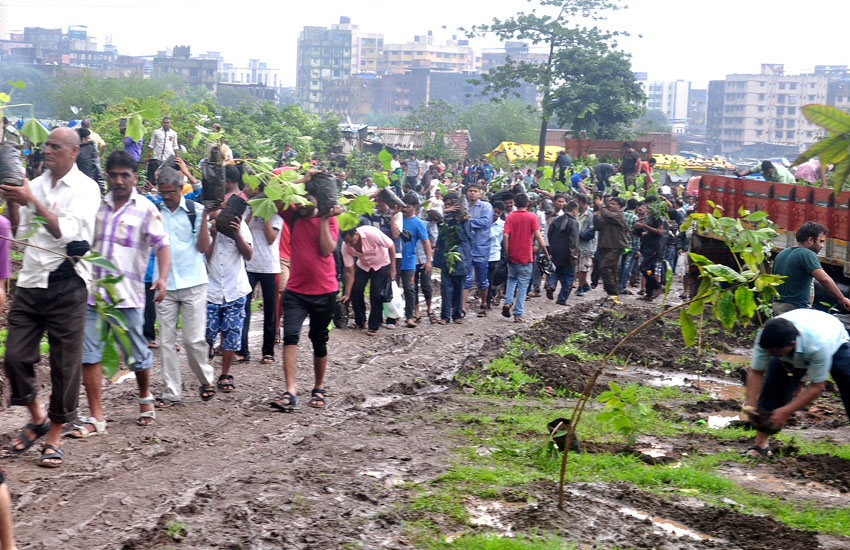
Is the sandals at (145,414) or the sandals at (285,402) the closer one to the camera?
the sandals at (145,414)

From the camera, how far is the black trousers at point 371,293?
1230 cm

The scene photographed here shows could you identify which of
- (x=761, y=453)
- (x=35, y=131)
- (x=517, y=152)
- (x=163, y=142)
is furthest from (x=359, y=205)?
(x=517, y=152)

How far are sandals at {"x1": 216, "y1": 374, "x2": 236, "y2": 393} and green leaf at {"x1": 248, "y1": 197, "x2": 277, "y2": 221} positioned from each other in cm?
164

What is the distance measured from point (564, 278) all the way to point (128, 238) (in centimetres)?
1042

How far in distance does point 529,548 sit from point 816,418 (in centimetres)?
522

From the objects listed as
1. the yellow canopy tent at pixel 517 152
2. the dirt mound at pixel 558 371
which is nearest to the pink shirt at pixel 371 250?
the dirt mound at pixel 558 371

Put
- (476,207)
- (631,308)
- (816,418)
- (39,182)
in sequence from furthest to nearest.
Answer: (631,308), (476,207), (816,418), (39,182)

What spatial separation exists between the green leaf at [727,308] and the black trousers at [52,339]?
419 centimetres

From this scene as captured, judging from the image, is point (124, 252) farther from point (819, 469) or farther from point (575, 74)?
point (575, 74)

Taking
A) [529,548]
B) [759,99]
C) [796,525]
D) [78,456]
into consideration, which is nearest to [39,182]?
[78,456]

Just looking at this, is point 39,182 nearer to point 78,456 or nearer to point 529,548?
point 78,456

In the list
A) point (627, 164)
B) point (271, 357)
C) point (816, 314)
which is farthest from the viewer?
point (627, 164)

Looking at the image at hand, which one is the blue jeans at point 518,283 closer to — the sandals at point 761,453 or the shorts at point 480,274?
the shorts at point 480,274

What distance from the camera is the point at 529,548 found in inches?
197
